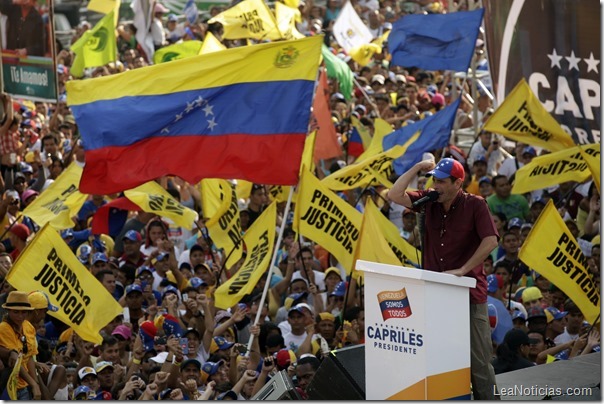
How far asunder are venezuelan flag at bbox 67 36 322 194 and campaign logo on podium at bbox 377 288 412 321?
438cm

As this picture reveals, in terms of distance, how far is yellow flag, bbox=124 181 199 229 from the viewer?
13.2 metres

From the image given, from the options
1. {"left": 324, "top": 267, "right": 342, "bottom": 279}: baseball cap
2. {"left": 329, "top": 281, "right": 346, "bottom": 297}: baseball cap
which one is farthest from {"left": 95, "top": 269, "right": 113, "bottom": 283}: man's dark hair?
{"left": 329, "top": 281, "right": 346, "bottom": 297}: baseball cap

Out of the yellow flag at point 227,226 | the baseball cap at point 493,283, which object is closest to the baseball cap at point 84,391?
the yellow flag at point 227,226

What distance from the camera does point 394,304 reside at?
7289 mm

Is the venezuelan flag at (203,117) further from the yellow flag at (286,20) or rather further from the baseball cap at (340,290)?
the yellow flag at (286,20)

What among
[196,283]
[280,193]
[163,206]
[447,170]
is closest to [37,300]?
[196,283]

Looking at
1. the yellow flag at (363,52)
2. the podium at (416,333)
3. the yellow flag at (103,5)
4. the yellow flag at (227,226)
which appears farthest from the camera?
the yellow flag at (103,5)

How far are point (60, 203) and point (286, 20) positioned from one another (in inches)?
340

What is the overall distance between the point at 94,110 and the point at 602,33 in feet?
17.2

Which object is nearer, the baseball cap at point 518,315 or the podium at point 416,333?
the podium at point 416,333

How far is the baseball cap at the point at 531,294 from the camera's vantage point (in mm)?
12195

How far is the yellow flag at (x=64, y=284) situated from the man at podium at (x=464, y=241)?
3800 millimetres

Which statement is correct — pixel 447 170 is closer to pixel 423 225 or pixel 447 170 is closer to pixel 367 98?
pixel 423 225

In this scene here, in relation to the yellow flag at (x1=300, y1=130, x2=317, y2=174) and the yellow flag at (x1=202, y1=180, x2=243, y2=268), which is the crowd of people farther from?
the yellow flag at (x1=300, y1=130, x2=317, y2=174)
